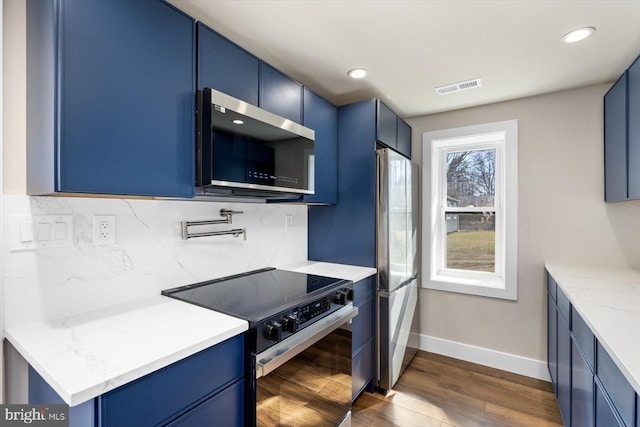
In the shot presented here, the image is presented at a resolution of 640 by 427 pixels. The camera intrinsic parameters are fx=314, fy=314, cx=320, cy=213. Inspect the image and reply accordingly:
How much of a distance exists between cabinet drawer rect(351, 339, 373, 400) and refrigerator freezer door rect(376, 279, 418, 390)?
0.07 m

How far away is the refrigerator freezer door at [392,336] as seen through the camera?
7.53 feet

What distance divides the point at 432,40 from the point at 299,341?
1733mm

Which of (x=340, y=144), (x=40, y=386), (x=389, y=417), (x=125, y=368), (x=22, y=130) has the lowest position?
(x=389, y=417)

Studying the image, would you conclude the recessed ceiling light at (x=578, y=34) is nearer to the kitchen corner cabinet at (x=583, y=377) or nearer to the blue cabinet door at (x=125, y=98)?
the kitchen corner cabinet at (x=583, y=377)

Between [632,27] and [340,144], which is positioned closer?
[632,27]

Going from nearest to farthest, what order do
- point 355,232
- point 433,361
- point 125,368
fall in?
point 125,368, point 355,232, point 433,361

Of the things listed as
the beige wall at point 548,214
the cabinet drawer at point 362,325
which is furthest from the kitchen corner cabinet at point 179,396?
the beige wall at point 548,214

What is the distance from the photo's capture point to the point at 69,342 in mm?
1055

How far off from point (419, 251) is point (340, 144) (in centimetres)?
130

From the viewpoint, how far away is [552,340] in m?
2.26

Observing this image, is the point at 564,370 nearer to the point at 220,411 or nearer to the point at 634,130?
the point at 634,130

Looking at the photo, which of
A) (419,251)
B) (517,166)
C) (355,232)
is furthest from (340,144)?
(517,166)

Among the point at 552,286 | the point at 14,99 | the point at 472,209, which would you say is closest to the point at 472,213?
the point at 472,209

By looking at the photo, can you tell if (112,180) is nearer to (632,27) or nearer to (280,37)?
(280,37)
